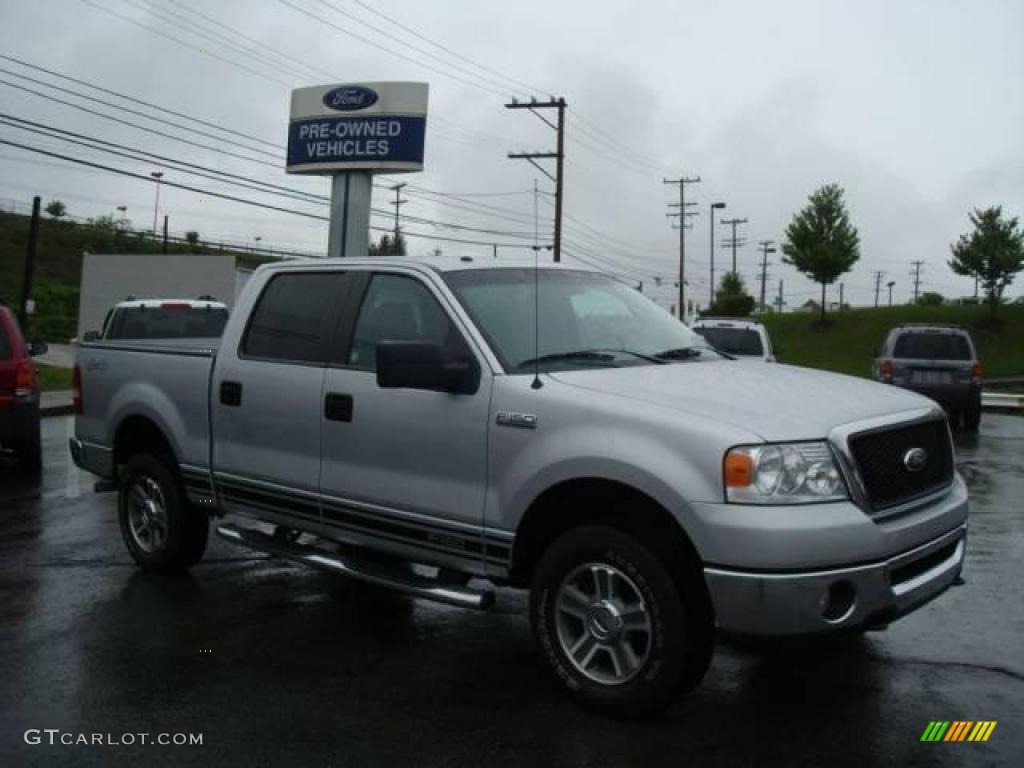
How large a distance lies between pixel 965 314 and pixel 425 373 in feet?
200

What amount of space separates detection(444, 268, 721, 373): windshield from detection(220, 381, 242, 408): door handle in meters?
1.50

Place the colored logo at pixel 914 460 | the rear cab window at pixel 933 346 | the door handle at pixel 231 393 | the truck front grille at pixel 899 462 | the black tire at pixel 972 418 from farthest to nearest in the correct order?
the rear cab window at pixel 933 346 < the black tire at pixel 972 418 < the door handle at pixel 231 393 < the colored logo at pixel 914 460 < the truck front grille at pixel 899 462

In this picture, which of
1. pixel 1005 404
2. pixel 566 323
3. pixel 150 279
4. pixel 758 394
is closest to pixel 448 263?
pixel 566 323

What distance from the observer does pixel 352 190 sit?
90.4 feet

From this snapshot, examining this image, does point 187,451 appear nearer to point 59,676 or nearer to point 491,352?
point 59,676

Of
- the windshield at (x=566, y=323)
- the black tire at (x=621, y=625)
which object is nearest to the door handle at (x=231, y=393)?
the windshield at (x=566, y=323)

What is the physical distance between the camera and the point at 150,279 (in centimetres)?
4222

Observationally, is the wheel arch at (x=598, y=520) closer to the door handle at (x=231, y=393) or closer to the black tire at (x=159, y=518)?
the door handle at (x=231, y=393)

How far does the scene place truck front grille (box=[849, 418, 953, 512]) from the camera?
3.99 metres

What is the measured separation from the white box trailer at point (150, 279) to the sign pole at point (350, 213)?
46.4 feet

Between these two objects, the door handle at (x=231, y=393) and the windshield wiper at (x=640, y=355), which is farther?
the door handle at (x=231, y=393)

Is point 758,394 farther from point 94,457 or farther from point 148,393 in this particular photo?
point 94,457

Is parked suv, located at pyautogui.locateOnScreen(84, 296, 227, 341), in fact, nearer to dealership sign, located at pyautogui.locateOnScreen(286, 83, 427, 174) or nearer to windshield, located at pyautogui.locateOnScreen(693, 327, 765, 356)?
windshield, located at pyautogui.locateOnScreen(693, 327, 765, 356)

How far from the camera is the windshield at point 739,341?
51.8 ft
